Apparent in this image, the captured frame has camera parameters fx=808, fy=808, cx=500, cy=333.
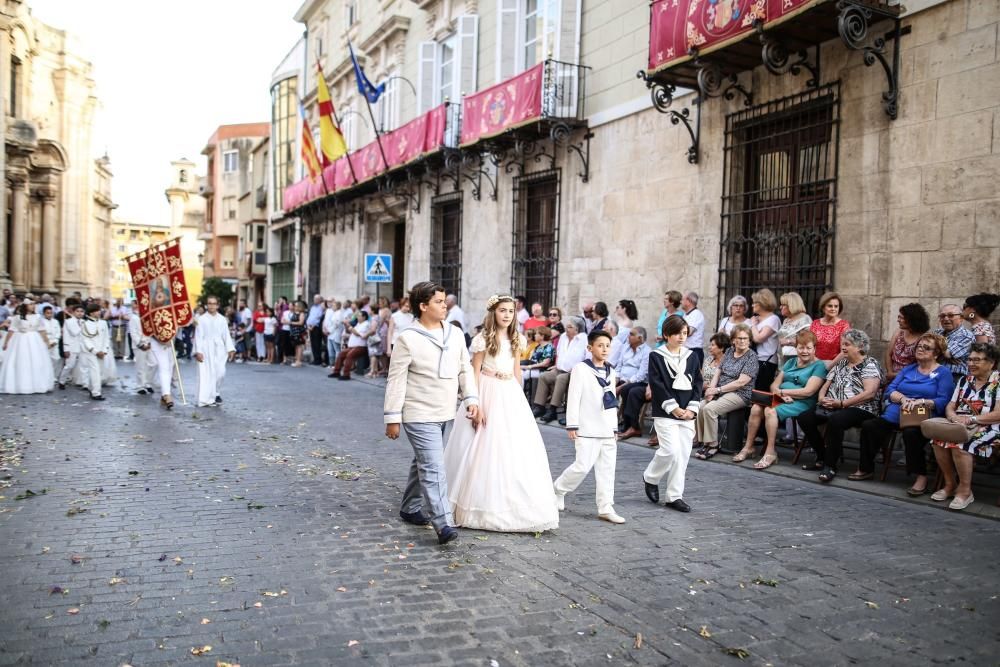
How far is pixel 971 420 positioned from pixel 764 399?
2.36m

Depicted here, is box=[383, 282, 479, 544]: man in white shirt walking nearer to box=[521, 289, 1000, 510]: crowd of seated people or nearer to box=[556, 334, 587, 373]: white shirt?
box=[521, 289, 1000, 510]: crowd of seated people

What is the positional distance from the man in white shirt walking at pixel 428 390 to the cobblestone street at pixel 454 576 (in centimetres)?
40

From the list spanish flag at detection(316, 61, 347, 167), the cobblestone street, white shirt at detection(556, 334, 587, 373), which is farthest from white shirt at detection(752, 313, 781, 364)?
spanish flag at detection(316, 61, 347, 167)

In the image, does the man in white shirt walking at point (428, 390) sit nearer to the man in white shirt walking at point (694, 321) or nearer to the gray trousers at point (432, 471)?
the gray trousers at point (432, 471)

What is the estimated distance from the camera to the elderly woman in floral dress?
22.0 feet

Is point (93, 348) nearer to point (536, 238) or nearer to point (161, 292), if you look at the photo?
point (161, 292)

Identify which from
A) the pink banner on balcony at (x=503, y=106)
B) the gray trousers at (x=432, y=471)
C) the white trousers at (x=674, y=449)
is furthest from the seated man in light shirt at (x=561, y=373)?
the gray trousers at (x=432, y=471)

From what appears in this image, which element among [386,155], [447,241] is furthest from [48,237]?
[447,241]

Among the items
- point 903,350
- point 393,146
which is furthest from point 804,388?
point 393,146

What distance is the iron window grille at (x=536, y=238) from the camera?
53.2 feet

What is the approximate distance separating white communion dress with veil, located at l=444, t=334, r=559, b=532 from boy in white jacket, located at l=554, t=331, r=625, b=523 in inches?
16.2

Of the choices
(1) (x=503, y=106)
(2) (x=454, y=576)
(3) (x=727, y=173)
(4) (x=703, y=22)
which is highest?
Result: (1) (x=503, y=106)

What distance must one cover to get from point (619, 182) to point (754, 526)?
8.91 m

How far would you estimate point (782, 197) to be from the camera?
36.3 feet
